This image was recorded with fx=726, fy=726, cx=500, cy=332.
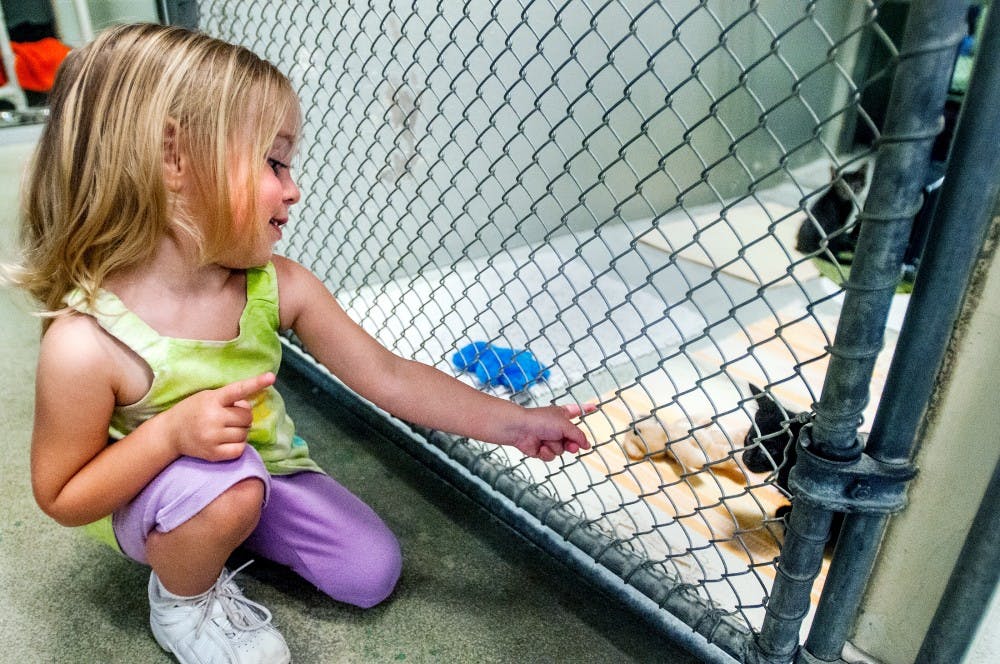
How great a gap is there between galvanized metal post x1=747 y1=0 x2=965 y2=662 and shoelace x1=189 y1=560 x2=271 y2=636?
2.48 feet

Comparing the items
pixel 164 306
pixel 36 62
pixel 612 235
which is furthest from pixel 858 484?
pixel 36 62

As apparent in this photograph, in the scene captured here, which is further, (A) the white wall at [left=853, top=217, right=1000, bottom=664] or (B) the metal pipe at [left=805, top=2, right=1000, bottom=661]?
(A) the white wall at [left=853, top=217, right=1000, bottom=664]

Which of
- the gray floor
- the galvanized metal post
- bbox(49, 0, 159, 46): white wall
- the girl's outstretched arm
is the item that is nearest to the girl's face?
the girl's outstretched arm

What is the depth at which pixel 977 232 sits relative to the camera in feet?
2.30

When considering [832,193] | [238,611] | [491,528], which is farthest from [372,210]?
[832,193]

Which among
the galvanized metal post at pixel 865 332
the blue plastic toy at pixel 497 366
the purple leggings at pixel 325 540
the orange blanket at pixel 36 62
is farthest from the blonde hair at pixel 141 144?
the orange blanket at pixel 36 62

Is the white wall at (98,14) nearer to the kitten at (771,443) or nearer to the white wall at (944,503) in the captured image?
the kitten at (771,443)

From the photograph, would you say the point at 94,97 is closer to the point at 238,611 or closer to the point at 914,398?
the point at 238,611

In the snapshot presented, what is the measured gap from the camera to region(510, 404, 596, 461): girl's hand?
113 centimetres

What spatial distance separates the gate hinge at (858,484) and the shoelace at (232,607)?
2.72 feet

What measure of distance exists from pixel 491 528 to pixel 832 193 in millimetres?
2439

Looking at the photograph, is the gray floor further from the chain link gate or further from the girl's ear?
the girl's ear

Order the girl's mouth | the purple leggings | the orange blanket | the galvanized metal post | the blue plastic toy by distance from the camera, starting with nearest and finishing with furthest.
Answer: the galvanized metal post < the girl's mouth < the purple leggings < the blue plastic toy < the orange blanket

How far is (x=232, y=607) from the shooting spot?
3.67 ft
